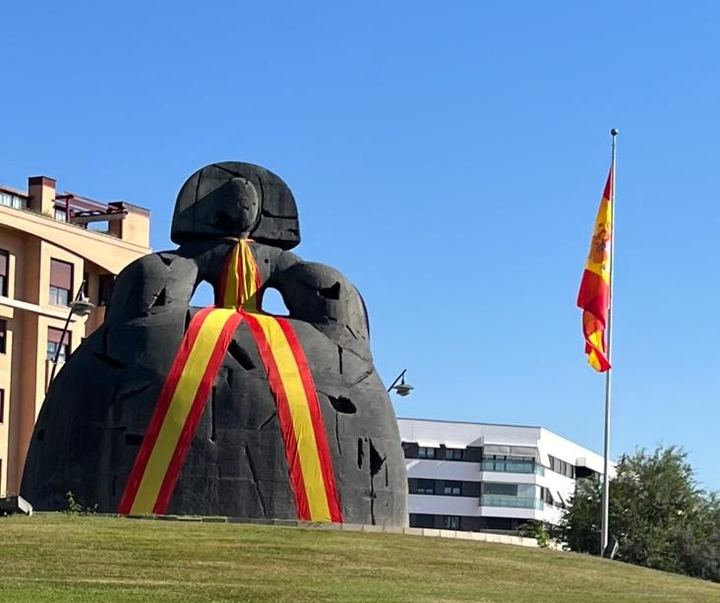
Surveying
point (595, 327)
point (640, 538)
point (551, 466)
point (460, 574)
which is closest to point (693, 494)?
point (640, 538)

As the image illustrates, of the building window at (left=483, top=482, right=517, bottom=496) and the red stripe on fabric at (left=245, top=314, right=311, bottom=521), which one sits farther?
the building window at (left=483, top=482, right=517, bottom=496)

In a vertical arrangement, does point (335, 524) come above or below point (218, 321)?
below

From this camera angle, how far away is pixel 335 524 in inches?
1085

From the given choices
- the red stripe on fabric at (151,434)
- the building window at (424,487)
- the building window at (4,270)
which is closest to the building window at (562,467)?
the building window at (424,487)

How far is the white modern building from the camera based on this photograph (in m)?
91.2

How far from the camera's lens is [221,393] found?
93.2 ft

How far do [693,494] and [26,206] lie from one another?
2743cm

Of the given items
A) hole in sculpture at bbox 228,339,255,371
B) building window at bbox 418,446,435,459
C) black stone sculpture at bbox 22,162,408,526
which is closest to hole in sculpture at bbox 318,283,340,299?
black stone sculpture at bbox 22,162,408,526

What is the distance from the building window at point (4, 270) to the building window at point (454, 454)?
39.4 m

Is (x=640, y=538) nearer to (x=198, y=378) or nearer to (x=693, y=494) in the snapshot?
(x=693, y=494)

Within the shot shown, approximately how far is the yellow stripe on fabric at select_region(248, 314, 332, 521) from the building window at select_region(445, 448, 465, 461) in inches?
2569

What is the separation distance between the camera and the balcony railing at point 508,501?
91.3 metres

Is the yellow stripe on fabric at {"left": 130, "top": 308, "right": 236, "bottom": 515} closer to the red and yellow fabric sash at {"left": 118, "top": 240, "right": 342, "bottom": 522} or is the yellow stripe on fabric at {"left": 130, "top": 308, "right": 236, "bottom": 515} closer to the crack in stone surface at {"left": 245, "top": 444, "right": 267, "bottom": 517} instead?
the red and yellow fabric sash at {"left": 118, "top": 240, "right": 342, "bottom": 522}

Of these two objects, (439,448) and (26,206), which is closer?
(26,206)
